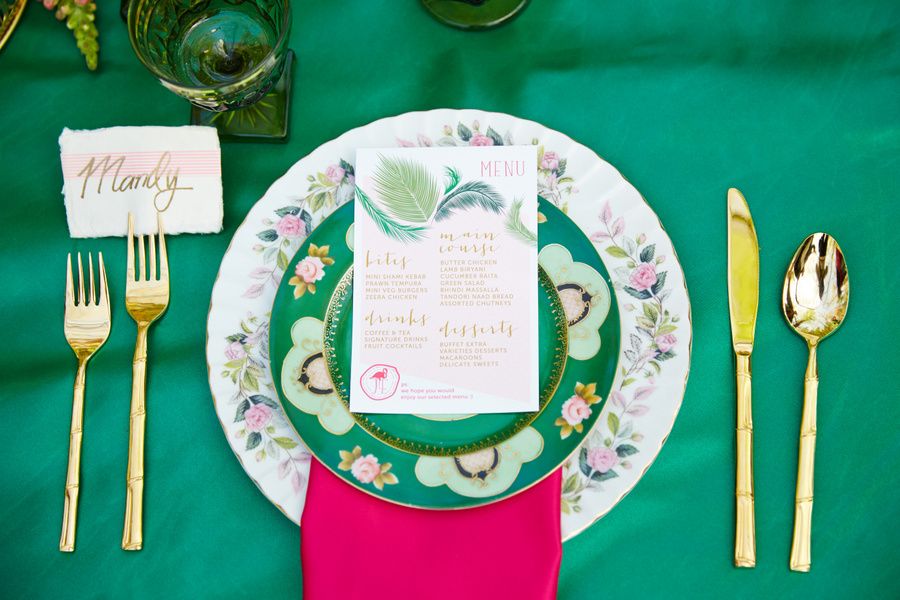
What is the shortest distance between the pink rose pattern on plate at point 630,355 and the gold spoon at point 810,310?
123 millimetres

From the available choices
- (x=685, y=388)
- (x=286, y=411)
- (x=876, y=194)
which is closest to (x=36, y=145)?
(x=286, y=411)

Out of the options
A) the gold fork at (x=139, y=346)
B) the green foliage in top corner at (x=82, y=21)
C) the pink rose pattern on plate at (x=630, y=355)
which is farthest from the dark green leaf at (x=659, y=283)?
the green foliage in top corner at (x=82, y=21)

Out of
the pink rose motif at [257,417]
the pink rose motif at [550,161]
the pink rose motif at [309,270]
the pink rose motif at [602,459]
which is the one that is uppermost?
the pink rose motif at [550,161]

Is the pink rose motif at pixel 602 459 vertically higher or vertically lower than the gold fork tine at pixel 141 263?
lower

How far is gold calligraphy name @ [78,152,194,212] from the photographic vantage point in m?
0.59

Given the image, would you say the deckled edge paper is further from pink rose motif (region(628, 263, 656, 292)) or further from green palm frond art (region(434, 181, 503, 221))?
pink rose motif (region(628, 263, 656, 292))

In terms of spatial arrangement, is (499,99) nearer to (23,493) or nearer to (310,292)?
(310,292)

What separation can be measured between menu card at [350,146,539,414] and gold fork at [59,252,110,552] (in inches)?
9.5

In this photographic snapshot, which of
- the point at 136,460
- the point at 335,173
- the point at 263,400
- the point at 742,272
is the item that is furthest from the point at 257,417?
the point at 742,272

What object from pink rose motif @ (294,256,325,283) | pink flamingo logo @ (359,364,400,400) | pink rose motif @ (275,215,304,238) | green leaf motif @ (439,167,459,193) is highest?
green leaf motif @ (439,167,459,193)

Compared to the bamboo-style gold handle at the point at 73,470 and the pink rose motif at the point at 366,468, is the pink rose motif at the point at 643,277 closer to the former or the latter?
the pink rose motif at the point at 366,468

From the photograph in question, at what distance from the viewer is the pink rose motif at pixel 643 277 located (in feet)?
1.77

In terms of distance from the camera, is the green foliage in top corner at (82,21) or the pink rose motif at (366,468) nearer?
the pink rose motif at (366,468)

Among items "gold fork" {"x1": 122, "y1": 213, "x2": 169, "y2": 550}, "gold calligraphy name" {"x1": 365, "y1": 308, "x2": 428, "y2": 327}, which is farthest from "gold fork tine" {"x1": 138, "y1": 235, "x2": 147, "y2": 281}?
"gold calligraphy name" {"x1": 365, "y1": 308, "x2": 428, "y2": 327}
